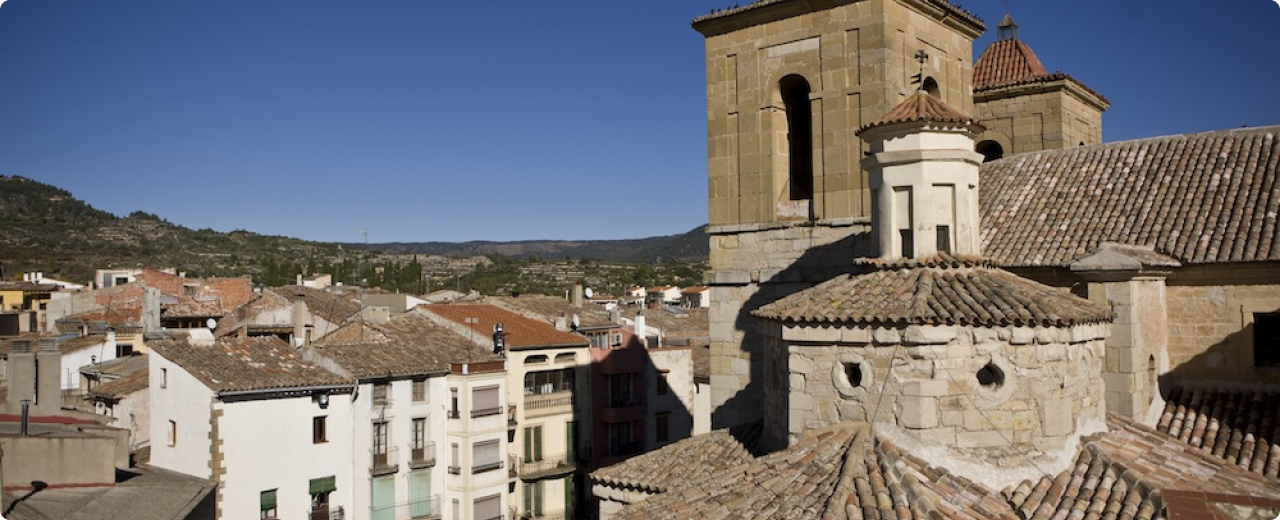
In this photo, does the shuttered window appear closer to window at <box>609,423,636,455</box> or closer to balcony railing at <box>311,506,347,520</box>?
balcony railing at <box>311,506,347,520</box>

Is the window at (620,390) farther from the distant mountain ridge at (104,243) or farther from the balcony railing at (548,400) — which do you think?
the distant mountain ridge at (104,243)

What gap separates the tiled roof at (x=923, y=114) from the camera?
40.3 ft

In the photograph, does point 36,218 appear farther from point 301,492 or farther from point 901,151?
point 901,151

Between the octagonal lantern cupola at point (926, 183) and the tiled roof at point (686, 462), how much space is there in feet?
10.2

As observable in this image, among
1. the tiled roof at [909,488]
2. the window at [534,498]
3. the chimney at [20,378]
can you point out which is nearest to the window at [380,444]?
the window at [534,498]

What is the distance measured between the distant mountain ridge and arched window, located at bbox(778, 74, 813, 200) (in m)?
68.5

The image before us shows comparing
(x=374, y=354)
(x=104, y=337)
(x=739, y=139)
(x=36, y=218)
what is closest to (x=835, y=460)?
(x=739, y=139)

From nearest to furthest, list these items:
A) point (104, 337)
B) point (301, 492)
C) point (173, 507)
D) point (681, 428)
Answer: point (173, 507)
point (301, 492)
point (104, 337)
point (681, 428)

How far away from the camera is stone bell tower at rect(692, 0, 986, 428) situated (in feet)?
51.3

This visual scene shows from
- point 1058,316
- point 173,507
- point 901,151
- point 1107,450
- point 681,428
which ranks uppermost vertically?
point 901,151

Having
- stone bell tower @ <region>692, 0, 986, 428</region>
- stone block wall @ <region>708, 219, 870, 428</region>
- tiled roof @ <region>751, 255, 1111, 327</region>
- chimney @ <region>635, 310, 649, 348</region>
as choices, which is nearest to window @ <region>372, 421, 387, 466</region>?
chimney @ <region>635, 310, 649, 348</region>

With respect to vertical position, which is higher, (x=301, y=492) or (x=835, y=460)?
(x=835, y=460)

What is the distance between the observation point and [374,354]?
29.7 metres

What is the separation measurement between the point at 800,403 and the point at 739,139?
656 centimetres
